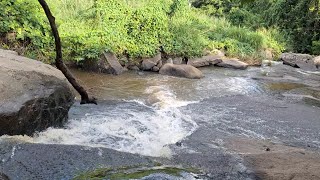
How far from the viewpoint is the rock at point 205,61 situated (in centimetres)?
1355

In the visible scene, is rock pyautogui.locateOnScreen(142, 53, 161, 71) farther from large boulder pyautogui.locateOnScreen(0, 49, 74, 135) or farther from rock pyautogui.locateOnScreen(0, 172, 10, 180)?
rock pyautogui.locateOnScreen(0, 172, 10, 180)

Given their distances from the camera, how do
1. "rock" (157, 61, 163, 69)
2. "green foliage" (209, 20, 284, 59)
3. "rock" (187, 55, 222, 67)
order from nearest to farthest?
"rock" (157, 61, 163, 69) < "rock" (187, 55, 222, 67) < "green foliage" (209, 20, 284, 59)

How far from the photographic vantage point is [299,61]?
54.1 feet

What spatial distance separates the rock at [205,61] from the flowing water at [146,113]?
7.58 ft

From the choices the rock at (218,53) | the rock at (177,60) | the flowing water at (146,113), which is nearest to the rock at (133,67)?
the flowing water at (146,113)

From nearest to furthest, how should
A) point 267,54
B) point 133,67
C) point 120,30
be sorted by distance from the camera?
1. point 133,67
2. point 120,30
3. point 267,54

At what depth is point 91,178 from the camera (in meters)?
3.54

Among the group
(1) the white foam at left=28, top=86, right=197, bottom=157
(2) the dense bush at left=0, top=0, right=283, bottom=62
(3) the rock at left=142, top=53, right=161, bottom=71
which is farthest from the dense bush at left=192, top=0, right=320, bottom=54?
(1) the white foam at left=28, top=86, right=197, bottom=157

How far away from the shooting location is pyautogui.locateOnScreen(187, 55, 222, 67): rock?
13.5 m

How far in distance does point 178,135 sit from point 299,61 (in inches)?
486

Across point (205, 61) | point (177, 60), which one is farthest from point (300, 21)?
point (177, 60)

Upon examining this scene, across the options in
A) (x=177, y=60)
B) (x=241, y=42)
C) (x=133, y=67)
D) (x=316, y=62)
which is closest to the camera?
(x=133, y=67)

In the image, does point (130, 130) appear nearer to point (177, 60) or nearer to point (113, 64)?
point (113, 64)

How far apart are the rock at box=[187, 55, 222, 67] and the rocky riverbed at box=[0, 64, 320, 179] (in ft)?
7.49
